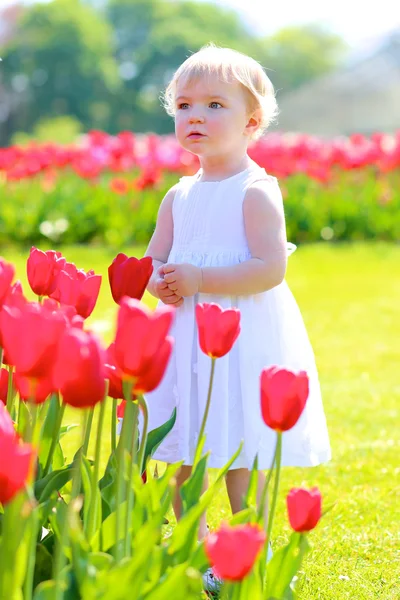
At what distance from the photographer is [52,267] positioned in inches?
72.3

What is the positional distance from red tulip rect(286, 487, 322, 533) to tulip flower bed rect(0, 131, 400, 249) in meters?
7.16

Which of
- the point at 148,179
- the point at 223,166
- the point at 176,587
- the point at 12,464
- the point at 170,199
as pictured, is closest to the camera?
the point at 12,464

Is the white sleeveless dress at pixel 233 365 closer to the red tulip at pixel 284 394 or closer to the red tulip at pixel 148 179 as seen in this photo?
the red tulip at pixel 284 394

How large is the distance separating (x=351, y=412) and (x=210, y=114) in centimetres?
236

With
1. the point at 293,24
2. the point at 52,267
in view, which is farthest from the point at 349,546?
the point at 293,24

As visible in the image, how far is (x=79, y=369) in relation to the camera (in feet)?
3.68

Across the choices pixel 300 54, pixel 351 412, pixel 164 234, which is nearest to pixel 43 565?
pixel 164 234

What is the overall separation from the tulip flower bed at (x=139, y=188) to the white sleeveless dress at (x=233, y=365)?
6.13 m

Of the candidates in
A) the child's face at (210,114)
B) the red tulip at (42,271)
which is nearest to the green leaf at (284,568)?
the red tulip at (42,271)

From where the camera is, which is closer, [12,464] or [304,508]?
[12,464]

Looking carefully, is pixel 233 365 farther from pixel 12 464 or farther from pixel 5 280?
pixel 12 464

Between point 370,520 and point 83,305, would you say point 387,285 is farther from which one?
point 83,305

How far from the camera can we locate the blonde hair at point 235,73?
7.52ft

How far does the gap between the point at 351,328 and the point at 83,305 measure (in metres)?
4.81
